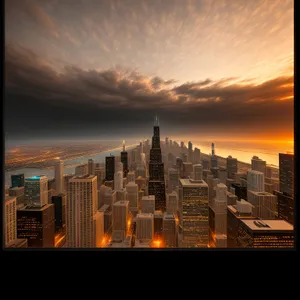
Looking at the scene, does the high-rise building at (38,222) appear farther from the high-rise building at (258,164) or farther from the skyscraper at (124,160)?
the high-rise building at (258,164)

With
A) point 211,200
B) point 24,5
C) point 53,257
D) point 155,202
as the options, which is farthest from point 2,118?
point 211,200

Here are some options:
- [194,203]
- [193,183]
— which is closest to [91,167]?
[193,183]

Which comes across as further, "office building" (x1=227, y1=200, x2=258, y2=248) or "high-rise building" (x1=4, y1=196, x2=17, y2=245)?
"office building" (x1=227, y1=200, x2=258, y2=248)

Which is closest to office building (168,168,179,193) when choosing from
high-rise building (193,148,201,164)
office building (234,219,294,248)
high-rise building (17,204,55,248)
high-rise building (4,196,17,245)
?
high-rise building (193,148,201,164)

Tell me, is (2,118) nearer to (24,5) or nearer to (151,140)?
(24,5)

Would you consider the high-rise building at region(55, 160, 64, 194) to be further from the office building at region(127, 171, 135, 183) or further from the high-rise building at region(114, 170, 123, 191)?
the office building at region(127, 171, 135, 183)

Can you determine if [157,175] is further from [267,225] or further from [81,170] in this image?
[267,225]
